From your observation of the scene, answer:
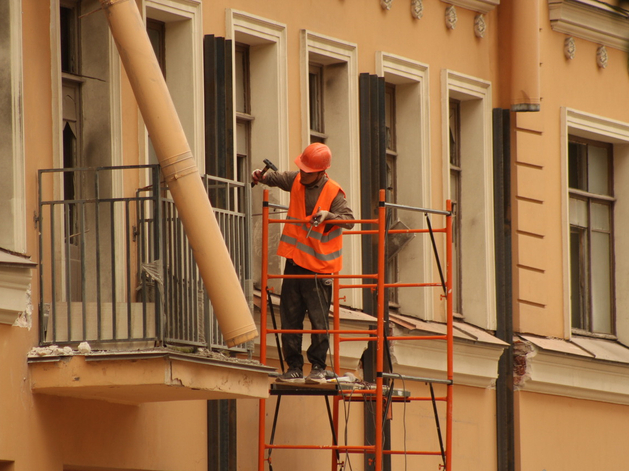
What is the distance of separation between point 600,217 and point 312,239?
6790 mm

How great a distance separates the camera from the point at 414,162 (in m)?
14.7

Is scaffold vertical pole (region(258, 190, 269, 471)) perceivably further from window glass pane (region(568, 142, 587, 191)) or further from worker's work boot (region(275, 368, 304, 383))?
window glass pane (region(568, 142, 587, 191))

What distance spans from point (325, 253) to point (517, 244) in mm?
4738

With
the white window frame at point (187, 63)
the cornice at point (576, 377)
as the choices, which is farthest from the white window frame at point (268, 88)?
the cornice at point (576, 377)

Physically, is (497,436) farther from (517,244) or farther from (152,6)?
(152,6)

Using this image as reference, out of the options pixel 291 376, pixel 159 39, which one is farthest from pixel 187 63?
pixel 291 376

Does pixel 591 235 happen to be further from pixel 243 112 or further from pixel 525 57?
pixel 243 112

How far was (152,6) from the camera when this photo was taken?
11.9 m

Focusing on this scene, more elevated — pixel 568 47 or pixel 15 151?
pixel 568 47

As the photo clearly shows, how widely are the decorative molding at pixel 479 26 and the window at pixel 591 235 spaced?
2.00 meters

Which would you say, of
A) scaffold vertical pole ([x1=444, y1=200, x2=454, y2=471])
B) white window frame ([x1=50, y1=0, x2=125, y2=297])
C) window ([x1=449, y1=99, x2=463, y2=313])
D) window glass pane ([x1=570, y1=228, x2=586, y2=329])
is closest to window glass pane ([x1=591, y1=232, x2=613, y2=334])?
window glass pane ([x1=570, y1=228, x2=586, y2=329])

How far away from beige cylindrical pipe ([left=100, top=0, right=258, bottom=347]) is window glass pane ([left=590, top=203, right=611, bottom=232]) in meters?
7.94

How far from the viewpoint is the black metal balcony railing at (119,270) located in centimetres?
1016

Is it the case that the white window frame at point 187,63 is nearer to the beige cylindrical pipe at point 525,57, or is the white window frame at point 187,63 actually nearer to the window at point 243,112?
the window at point 243,112
